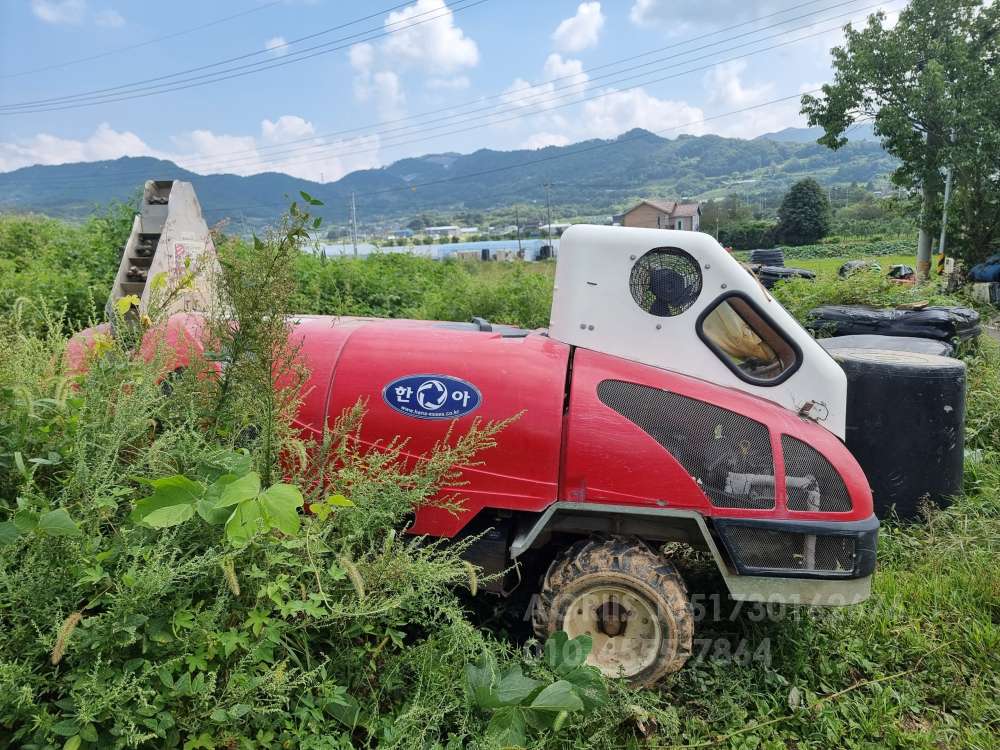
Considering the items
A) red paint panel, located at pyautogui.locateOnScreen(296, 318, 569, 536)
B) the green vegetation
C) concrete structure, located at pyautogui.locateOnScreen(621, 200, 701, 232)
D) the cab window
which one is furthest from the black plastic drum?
concrete structure, located at pyautogui.locateOnScreen(621, 200, 701, 232)

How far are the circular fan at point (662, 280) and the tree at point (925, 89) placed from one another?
2290 centimetres

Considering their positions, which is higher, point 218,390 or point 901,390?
point 218,390

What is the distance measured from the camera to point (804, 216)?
61.5 meters

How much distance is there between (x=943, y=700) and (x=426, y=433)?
2851mm

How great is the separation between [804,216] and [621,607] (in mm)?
66192

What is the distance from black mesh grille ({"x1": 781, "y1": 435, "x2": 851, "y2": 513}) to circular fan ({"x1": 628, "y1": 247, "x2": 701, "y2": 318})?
827 millimetres

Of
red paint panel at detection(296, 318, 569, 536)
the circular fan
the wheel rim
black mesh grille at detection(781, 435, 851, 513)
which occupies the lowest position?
the wheel rim

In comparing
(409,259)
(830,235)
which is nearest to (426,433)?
(409,259)

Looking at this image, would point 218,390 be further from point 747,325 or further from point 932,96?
point 932,96

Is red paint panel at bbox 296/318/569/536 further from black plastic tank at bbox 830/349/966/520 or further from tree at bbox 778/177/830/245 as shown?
tree at bbox 778/177/830/245

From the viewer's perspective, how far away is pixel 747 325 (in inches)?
134

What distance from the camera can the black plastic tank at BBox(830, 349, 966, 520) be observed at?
177 inches

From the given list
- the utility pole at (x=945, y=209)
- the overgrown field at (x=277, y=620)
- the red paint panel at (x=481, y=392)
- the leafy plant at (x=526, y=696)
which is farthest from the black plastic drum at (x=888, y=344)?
the utility pole at (x=945, y=209)

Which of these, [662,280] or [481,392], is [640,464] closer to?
[481,392]
